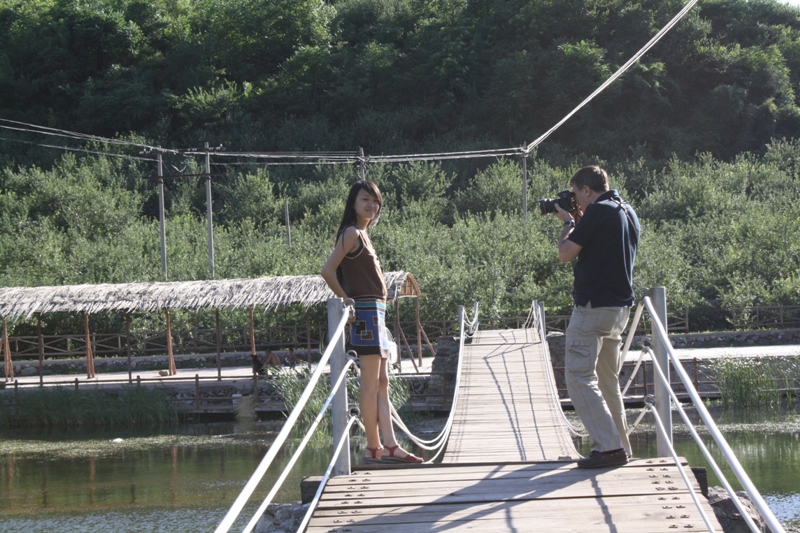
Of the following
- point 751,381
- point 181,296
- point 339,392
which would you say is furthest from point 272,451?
point 181,296

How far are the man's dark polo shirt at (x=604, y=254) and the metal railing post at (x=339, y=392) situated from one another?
1.34 meters

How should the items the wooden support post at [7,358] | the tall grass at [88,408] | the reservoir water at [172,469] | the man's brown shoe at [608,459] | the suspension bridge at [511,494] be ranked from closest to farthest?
the suspension bridge at [511,494], the man's brown shoe at [608,459], the reservoir water at [172,469], the tall grass at [88,408], the wooden support post at [7,358]

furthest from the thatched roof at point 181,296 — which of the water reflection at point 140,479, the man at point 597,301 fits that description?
the man at point 597,301

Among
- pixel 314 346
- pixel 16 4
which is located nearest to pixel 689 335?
pixel 314 346

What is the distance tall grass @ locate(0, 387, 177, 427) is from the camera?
1883 centimetres

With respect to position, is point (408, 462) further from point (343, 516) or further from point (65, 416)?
point (65, 416)

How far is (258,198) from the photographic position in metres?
37.3

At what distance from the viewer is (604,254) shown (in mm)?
4652

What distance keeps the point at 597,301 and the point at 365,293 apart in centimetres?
134

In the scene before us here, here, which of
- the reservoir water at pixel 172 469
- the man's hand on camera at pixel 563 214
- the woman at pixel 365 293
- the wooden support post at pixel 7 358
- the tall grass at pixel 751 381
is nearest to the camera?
the woman at pixel 365 293

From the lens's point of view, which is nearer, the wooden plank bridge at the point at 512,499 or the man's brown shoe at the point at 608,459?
the wooden plank bridge at the point at 512,499

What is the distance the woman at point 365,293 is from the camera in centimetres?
500

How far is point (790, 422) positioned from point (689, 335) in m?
7.79

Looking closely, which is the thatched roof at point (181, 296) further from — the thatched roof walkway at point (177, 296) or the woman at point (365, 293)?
the woman at point (365, 293)
